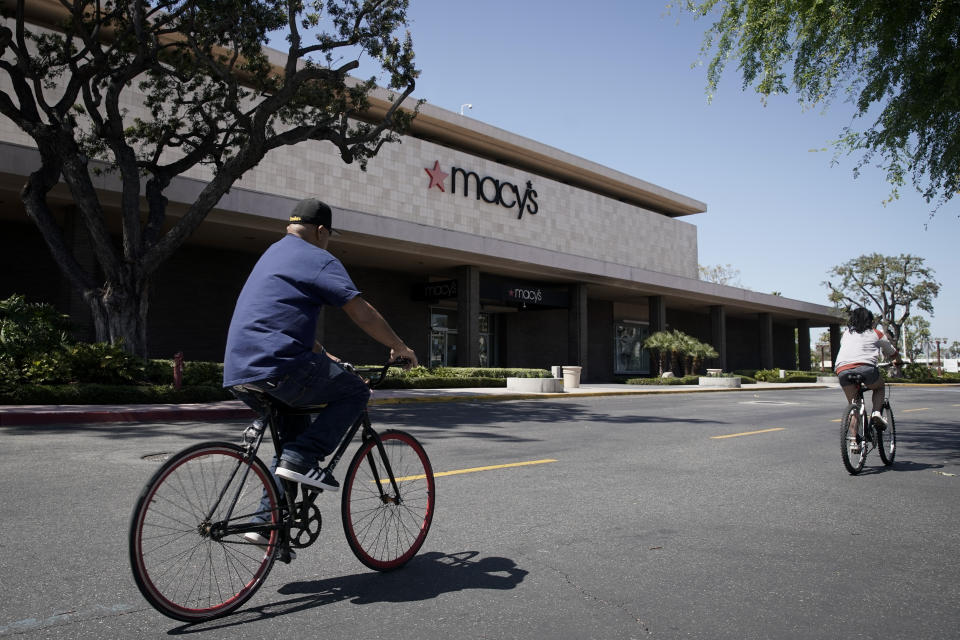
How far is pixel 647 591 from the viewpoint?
11.8ft

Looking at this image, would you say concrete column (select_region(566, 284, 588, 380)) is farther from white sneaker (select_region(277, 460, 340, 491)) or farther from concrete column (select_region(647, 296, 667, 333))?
white sneaker (select_region(277, 460, 340, 491))

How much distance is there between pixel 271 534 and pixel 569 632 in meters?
1.53

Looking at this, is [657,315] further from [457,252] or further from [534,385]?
[534,385]

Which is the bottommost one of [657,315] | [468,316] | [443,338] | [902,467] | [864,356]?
[902,467]

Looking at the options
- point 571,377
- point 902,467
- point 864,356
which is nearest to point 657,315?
point 571,377

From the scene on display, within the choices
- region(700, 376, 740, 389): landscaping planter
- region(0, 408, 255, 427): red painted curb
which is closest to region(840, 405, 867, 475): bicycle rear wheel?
region(0, 408, 255, 427): red painted curb

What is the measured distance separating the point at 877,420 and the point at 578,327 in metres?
28.3

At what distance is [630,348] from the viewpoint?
→ 1891 inches

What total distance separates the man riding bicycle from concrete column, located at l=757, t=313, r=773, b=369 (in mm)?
53305

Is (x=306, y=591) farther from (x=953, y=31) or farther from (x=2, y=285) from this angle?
(x=2, y=285)

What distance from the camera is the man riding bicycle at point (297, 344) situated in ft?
10.6

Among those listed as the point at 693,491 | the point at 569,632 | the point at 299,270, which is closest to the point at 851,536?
the point at 693,491

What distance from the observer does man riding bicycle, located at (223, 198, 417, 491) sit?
3.24m

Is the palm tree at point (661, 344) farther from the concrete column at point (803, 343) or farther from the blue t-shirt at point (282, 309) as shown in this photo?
the blue t-shirt at point (282, 309)
